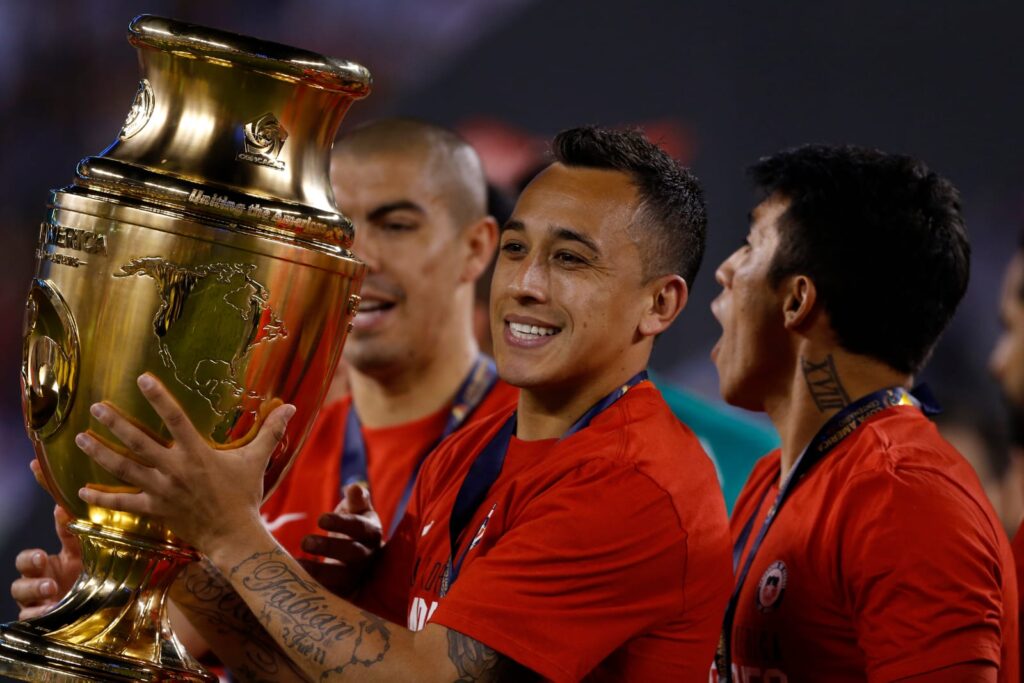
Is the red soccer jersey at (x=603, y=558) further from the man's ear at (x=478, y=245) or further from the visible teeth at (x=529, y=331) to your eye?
the man's ear at (x=478, y=245)

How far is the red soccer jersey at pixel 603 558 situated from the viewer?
5.63 ft

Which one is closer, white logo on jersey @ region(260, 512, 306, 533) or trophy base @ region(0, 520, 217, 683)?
trophy base @ region(0, 520, 217, 683)

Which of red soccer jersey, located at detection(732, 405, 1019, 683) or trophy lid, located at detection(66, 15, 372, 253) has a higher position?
trophy lid, located at detection(66, 15, 372, 253)

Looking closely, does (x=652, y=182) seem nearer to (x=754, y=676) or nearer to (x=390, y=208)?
(x=754, y=676)

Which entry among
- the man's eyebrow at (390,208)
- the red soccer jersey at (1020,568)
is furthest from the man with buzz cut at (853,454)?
the man's eyebrow at (390,208)

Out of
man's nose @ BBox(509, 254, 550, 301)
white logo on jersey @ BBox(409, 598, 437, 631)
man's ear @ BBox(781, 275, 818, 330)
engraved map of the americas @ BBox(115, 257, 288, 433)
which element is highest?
man's ear @ BBox(781, 275, 818, 330)

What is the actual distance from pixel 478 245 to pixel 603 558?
1557mm

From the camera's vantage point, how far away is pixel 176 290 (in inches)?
66.3

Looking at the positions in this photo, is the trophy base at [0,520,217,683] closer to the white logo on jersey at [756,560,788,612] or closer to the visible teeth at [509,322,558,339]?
the visible teeth at [509,322,558,339]

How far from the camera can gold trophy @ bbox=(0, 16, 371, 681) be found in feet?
5.57

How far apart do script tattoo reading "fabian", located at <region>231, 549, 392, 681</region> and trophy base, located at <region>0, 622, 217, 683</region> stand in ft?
0.62

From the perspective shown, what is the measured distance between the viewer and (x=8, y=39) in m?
5.09

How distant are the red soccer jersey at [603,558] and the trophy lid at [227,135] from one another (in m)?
0.44

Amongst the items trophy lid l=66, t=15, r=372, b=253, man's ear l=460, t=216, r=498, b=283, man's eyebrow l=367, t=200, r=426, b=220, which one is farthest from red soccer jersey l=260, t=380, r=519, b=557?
trophy lid l=66, t=15, r=372, b=253
